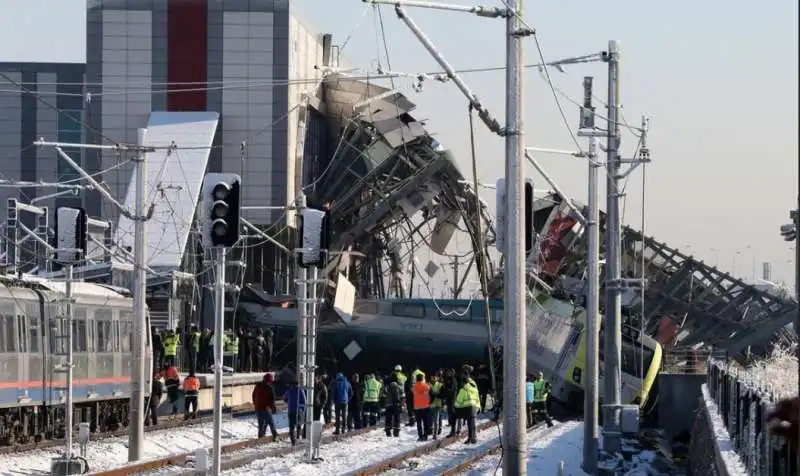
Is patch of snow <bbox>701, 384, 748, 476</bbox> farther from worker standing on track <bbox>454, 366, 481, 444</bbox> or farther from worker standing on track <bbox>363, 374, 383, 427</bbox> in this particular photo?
worker standing on track <bbox>363, 374, 383, 427</bbox>

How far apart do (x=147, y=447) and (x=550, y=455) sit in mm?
8145

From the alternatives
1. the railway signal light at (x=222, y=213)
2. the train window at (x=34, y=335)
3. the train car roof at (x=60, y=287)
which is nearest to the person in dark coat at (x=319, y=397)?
the train car roof at (x=60, y=287)

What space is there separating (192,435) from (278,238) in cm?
3512

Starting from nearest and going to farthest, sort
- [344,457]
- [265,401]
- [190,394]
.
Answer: [344,457] < [265,401] < [190,394]

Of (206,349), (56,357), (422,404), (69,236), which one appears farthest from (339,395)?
(69,236)

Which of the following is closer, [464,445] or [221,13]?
[464,445]

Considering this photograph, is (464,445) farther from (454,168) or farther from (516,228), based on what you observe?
(454,168)

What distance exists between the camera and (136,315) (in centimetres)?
2775

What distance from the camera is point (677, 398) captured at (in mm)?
44844

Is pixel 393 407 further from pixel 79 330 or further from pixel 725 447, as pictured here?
pixel 725 447

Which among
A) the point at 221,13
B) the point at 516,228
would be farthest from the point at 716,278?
the point at 516,228

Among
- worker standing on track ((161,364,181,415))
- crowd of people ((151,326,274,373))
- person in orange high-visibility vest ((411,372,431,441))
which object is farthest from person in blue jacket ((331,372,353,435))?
crowd of people ((151,326,274,373))

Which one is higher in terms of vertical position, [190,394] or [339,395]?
[339,395]

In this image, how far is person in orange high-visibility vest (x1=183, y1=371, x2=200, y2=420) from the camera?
41.4m
